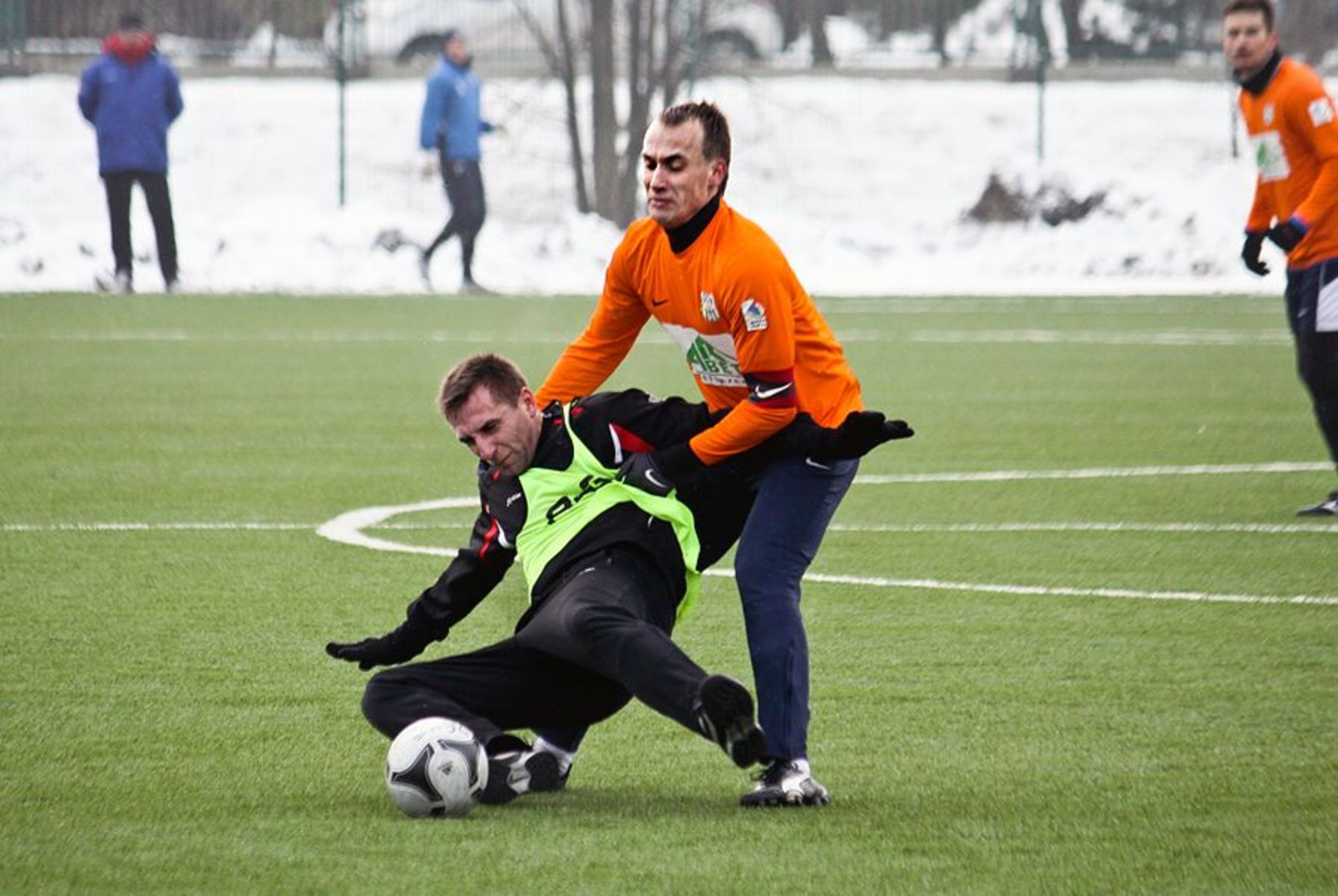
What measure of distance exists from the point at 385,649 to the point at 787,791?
3.39 ft

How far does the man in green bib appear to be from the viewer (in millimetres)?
5805

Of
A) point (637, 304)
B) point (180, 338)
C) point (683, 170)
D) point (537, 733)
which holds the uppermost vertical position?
point (683, 170)

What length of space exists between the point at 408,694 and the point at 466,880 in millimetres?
1017

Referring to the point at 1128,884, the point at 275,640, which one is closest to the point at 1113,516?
the point at 275,640

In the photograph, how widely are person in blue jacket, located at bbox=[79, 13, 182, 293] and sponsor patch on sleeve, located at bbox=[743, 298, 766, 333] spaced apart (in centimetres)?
1951

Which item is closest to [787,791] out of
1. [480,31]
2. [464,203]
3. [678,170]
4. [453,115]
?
[678,170]

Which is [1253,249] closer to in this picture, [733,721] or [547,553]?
[547,553]

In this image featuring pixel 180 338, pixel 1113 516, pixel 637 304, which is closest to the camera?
pixel 637 304

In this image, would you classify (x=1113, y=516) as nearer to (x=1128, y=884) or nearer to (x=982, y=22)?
(x=1128, y=884)

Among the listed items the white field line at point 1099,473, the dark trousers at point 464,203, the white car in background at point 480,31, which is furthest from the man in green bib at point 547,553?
the white car in background at point 480,31

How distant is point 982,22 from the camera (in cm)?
3725

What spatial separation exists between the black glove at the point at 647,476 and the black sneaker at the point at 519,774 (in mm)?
688

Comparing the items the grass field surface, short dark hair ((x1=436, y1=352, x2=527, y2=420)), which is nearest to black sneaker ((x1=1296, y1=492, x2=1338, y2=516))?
the grass field surface

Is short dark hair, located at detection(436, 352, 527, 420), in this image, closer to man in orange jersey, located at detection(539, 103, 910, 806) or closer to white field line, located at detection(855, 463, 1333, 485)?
man in orange jersey, located at detection(539, 103, 910, 806)
